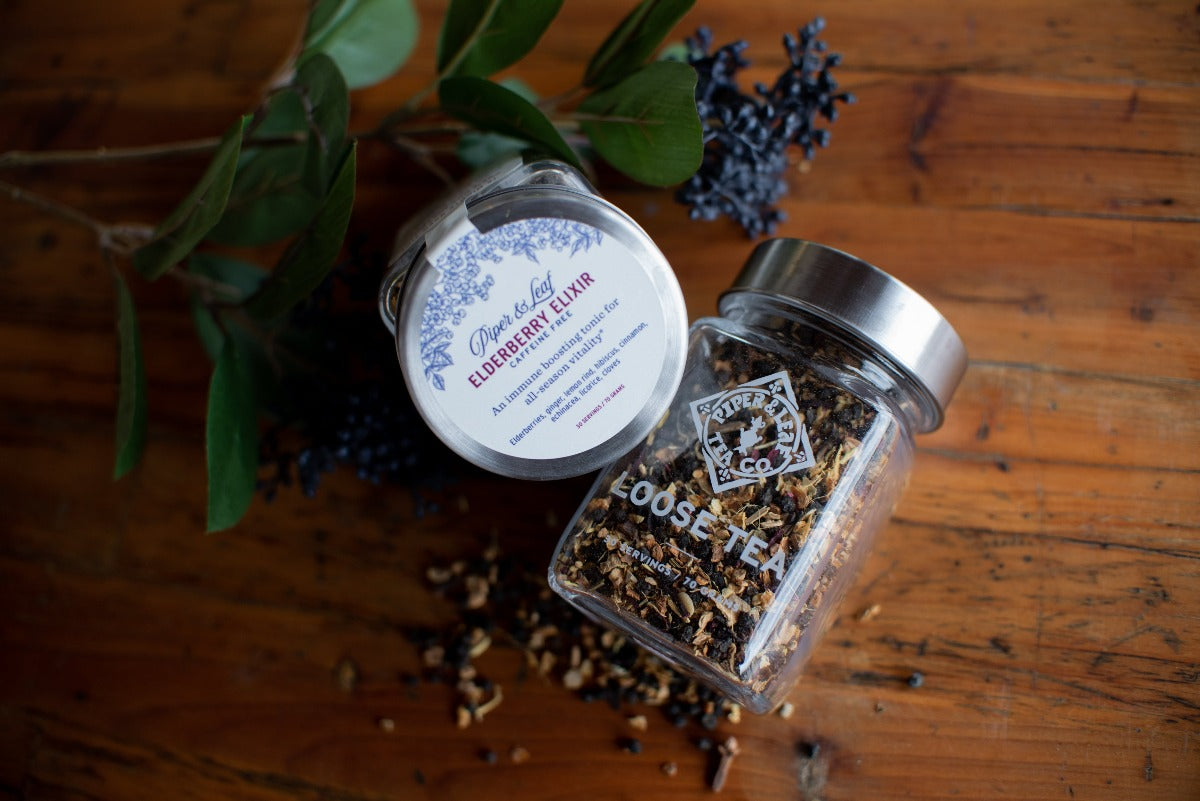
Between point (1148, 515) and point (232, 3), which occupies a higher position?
point (232, 3)

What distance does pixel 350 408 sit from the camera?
0.78m

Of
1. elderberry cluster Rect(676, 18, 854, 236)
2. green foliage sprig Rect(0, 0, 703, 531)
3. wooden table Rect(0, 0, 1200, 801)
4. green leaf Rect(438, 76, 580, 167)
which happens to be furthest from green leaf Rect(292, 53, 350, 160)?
elderberry cluster Rect(676, 18, 854, 236)

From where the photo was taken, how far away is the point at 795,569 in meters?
0.64

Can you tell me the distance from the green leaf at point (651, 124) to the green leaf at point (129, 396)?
47cm

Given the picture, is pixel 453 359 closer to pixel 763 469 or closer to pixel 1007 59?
pixel 763 469

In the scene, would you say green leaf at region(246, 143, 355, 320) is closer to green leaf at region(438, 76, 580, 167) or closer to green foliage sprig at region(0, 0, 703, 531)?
green foliage sprig at region(0, 0, 703, 531)

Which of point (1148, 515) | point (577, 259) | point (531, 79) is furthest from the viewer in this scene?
point (531, 79)

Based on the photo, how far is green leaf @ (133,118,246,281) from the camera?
624 millimetres

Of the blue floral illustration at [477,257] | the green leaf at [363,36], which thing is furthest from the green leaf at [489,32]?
the blue floral illustration at [477,257]

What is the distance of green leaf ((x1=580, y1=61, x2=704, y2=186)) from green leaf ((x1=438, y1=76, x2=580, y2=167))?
5 centimetres

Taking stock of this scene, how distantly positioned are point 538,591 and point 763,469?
321 mm

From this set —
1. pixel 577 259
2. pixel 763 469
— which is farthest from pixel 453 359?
pixel 763 469

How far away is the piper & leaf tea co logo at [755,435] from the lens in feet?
2.12

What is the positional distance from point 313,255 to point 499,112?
0.68 feet
